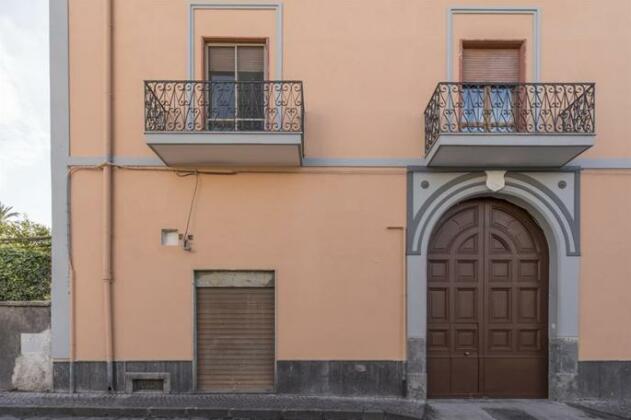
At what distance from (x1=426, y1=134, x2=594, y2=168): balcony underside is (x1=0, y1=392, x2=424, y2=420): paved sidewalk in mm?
3969

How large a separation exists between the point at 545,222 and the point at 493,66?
9.22ft

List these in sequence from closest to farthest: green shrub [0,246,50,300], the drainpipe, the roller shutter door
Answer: the drainpipe, the roller shutter door, green shrub [0,246,50,300]

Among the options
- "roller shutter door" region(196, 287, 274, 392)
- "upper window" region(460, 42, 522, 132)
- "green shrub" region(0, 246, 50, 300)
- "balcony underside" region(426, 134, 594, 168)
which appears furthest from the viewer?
"green shrub" region(0, 246, 50, 300)

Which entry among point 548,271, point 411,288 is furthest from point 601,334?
point 411,288

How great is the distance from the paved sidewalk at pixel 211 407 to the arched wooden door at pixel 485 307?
44.1 inches

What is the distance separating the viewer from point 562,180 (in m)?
6.36

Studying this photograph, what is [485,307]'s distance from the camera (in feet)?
21.5

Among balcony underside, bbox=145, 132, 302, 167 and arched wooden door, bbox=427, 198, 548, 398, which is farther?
arched wooden door, bbox=427, 198, 548, 398

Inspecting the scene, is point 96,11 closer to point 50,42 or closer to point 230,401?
point 50,42

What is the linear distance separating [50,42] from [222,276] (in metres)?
4.87

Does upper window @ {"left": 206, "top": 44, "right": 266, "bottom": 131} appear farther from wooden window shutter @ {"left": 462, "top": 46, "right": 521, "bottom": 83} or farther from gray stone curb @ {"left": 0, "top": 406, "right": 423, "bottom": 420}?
gray stone curb @ {"left": 0, "top": 406, "right": 423, "bottom": 420}

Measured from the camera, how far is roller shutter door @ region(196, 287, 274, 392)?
646cm

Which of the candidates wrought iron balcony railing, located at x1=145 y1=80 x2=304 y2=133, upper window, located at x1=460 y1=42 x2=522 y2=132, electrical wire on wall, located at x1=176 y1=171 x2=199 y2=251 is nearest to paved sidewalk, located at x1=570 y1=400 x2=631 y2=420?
upper window, located at x1=460 y1=42 x2=522 y2=132

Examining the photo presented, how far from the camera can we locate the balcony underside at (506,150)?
5605mm
